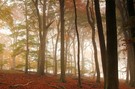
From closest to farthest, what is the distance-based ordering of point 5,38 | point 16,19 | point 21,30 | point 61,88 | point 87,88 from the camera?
point 61,88 → point 87,88 → point 21,30 → point 16,19 → point 5,38

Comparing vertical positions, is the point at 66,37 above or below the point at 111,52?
above

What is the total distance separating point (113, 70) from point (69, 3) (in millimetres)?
17210

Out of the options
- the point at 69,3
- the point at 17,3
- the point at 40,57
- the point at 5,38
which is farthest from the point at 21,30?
the point at 5,38

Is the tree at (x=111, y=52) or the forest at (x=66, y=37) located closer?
the tree at (x=111, y=52)

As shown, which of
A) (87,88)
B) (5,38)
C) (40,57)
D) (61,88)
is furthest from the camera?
(5,38)

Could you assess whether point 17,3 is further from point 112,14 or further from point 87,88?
point 112,14

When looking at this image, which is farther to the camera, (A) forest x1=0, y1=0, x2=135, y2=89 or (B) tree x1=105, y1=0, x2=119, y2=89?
(A) forest x1=0, y1=0, x2=135, y2=89

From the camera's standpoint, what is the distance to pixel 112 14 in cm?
960

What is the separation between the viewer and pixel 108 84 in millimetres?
9602

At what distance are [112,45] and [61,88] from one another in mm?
6654

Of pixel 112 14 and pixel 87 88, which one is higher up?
pixel 112 14

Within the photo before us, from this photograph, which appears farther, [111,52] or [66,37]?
[66,37]

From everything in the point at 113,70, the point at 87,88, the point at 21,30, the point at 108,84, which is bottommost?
the point at 87,88

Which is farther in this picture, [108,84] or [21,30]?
[21,30]
